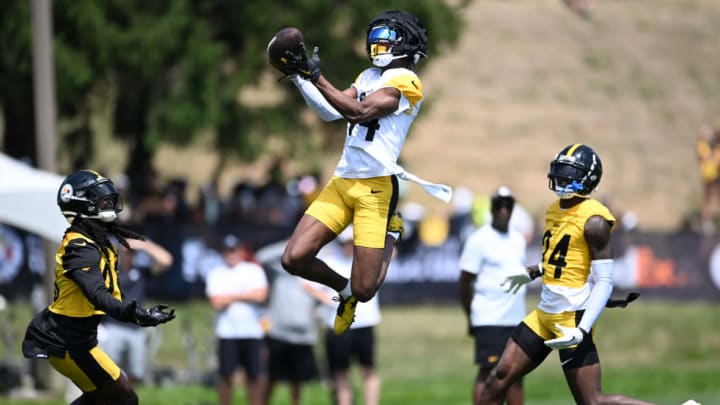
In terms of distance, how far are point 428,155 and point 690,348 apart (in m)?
29.8

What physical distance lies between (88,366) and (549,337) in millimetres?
3373

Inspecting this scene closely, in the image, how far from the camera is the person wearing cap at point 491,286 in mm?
12859

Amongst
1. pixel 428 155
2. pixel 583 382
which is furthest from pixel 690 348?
pixel 428 155

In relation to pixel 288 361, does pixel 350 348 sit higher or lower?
higher

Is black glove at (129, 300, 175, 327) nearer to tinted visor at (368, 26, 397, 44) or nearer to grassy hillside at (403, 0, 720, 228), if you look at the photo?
tinted visor at (368, 26, 397, 44)

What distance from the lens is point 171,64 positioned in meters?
25.8

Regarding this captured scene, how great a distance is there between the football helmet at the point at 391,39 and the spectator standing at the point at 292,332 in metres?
5.29

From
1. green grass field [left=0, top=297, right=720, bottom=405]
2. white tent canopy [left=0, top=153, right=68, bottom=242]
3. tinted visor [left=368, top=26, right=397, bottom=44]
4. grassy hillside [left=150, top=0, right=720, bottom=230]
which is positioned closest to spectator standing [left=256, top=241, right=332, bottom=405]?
green grass field [left=0, top=297, right=720, bottom=405]

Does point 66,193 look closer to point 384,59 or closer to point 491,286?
point 384,59

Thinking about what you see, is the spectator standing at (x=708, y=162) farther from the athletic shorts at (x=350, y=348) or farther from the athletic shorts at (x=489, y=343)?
the athletic shorts at (x=489, y=343)

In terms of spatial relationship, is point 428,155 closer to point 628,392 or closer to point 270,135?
point 270,135

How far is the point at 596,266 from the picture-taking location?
987 cm

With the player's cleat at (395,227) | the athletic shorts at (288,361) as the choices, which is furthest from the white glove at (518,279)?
the athletic shorts at (288,361)

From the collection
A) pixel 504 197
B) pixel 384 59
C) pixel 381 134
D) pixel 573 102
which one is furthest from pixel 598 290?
pixel 573 102
